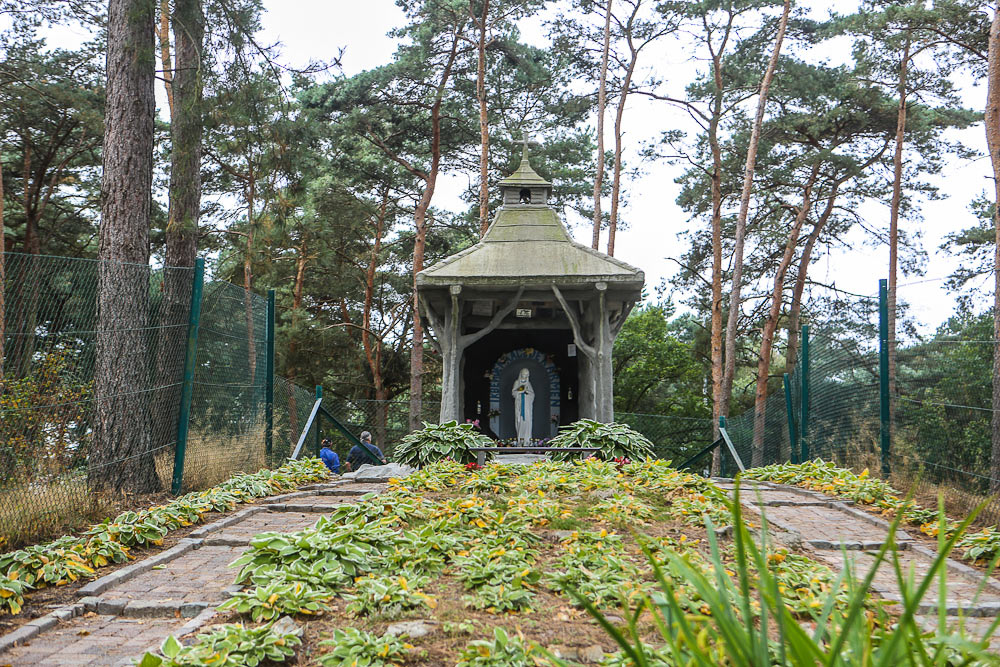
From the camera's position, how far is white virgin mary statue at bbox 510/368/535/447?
1216 centimetres

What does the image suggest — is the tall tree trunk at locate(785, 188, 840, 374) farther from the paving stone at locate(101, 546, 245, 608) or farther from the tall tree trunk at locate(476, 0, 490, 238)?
the paving stone at locate(101, 546, 245, 608)

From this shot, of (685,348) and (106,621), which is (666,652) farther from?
(685,348)

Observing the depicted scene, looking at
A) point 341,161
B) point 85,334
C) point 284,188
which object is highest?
point 341,161

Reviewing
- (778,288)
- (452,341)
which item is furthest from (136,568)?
(778,288)

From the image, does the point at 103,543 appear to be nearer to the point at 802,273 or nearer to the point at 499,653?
the point at 499,653

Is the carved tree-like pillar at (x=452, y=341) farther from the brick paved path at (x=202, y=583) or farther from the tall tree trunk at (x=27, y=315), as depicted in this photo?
the tall tree trunk at (x=27, y=315)

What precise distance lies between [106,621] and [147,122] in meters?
5.47

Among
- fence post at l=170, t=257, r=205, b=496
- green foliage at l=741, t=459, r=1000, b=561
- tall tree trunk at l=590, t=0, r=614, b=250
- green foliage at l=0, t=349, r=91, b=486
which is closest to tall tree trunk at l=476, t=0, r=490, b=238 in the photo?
tall tree trunk at l=590, t=0, r=614, b=250

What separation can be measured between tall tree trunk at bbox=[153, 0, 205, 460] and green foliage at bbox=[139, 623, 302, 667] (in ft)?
12.5

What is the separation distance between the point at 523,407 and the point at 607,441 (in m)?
3.04

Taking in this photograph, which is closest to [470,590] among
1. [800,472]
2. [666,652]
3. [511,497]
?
[666,652]

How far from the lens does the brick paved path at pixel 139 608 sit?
3377 millimetres

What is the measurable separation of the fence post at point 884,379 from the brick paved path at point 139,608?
554 centimetres

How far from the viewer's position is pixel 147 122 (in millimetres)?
7832
